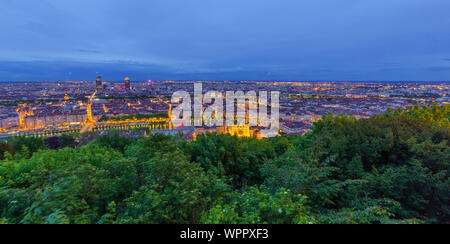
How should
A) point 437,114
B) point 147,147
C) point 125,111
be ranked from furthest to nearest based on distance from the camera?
point 125,111, point 437,114, point 147,147

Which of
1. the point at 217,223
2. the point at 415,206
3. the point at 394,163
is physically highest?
the point at 217,223

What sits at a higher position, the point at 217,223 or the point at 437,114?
the point at 437,114

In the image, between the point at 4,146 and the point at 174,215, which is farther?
the point at 4,146
